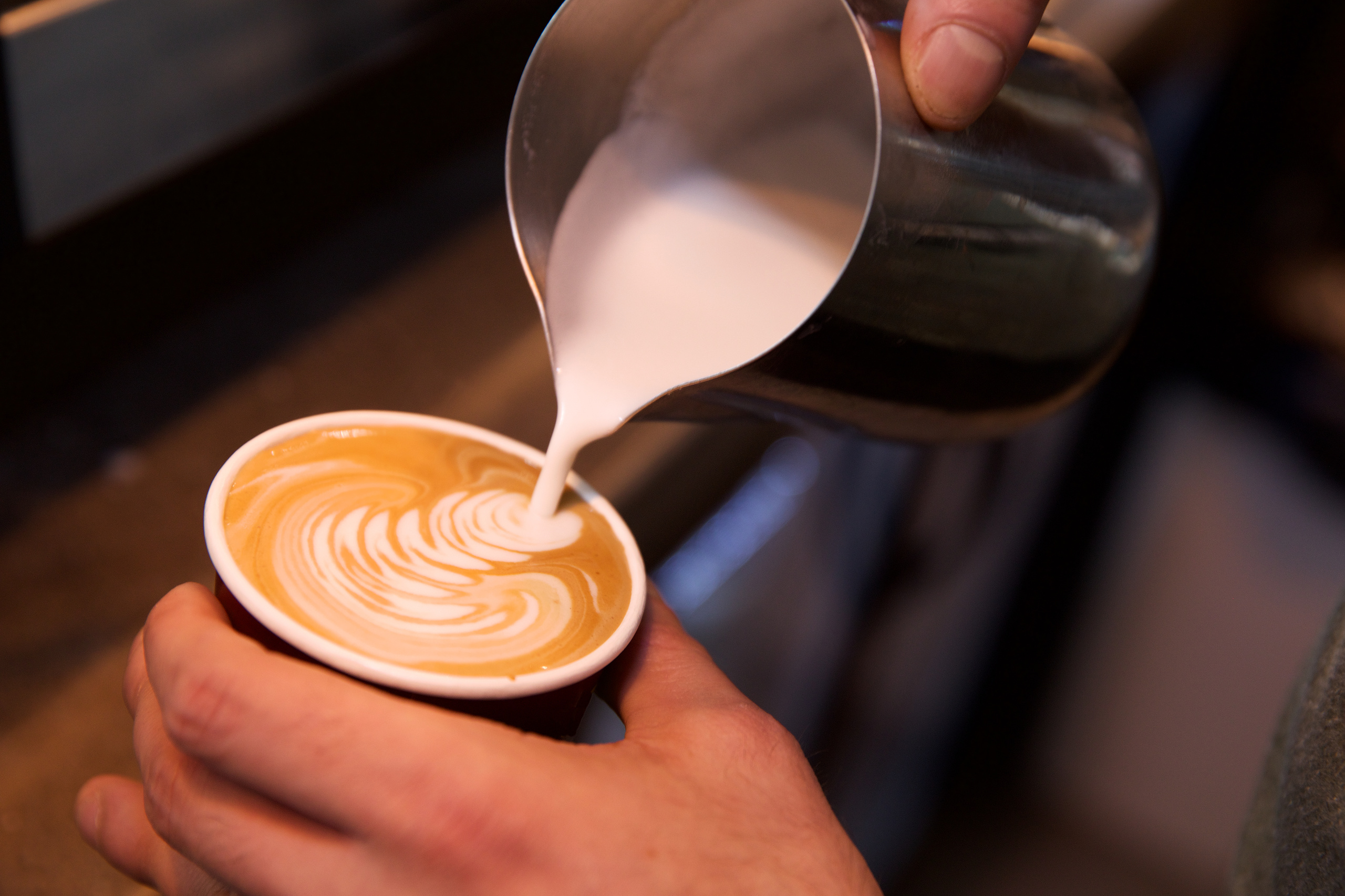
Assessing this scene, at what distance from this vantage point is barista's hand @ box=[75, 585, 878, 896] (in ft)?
1.48

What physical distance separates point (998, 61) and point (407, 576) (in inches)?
18.0

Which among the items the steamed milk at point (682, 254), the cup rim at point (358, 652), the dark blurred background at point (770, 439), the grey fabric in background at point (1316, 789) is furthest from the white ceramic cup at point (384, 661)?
the grey fabric in background at point (1316, 789)

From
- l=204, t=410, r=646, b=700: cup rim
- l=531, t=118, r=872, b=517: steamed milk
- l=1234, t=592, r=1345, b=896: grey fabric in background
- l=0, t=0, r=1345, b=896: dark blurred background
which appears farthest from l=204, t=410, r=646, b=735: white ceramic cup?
l=1234, t=592, r=1345, b=896: grey fabric in background

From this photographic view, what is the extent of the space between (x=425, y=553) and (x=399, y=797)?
0.78 ft

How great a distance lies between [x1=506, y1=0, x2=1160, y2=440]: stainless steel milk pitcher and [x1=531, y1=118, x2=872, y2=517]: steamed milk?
0.8 inches

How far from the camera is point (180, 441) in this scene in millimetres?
973

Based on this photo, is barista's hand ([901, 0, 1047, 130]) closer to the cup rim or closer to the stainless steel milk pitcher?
the stainless steel milk pitcher

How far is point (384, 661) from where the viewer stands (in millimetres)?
533

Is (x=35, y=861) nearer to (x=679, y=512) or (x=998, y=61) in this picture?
(x=679, y=512)

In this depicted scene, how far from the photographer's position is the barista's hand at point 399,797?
450mm

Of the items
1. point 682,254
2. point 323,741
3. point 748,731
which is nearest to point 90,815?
point 323,741

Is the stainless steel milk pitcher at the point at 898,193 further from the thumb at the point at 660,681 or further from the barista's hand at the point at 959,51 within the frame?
the thumb at the point at 660,681

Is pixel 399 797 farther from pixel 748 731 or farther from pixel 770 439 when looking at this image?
pixel 770 439

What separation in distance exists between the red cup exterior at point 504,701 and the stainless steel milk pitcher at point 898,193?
7.1 inches
